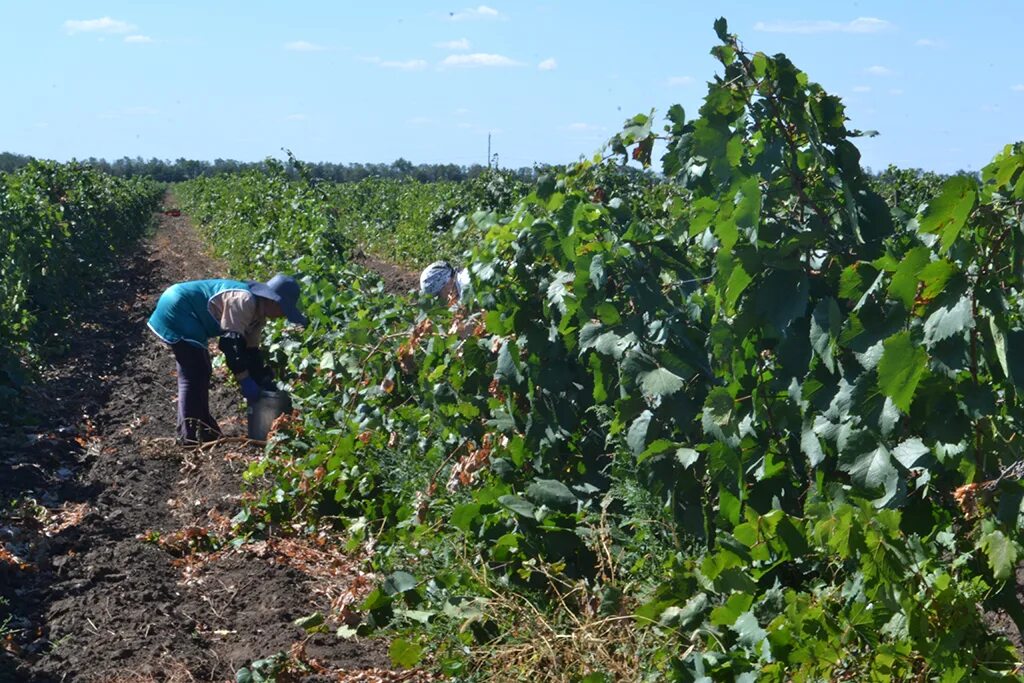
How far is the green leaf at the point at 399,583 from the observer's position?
4434mm

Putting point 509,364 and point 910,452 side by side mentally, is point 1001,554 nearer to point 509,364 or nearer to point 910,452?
point 910,452

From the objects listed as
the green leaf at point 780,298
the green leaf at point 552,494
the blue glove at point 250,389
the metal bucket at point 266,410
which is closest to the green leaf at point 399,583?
the green leaf at point 552,494

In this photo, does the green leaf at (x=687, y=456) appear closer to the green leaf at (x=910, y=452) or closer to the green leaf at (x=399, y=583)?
the green leaf at (x=910, y=452)

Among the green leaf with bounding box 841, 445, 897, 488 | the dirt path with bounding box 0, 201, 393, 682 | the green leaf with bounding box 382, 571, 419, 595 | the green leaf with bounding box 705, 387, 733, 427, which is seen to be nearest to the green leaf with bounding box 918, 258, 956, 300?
the green leaf with bounding box 841, 445, 897, 488

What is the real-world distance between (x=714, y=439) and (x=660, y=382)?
0.87 feet

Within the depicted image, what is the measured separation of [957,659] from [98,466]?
21.3 ft

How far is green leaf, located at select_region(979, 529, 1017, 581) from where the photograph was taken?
2826 mm

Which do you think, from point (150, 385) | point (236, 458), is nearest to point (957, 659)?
point (236, 458)

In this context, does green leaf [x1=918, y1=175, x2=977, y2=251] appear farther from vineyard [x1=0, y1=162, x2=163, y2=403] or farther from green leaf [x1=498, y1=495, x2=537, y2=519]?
vineyard [x1=0, y1=162, x2=163, y2=403]

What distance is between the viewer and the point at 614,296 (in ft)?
15.0

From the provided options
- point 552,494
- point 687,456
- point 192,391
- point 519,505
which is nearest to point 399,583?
point 519,505

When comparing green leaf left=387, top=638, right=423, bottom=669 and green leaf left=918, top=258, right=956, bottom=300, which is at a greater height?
green leaf left=918, top=258, right=956, bottom=300

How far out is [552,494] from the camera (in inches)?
187

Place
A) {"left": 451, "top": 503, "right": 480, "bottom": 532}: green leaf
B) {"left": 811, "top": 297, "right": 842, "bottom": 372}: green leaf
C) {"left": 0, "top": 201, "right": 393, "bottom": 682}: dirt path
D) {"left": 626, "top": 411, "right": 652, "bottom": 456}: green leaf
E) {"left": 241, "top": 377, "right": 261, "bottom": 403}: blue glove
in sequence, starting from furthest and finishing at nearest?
{"left": 241, "top": 377, "right": 261, "bottom": 403}: blue glove
{"left": 0, "top": 201, "right": 393, "bottom": 682}: dirt path
{"left": 451, "top": 503, "right": 480, "bottom": 532}: green leaf
{"left": 626, "top": 411, "right": 652, "bottom": 456}: green leaf
{"left": 811, "top": 297, "right": 842, "bottom": 372}: green leaf
